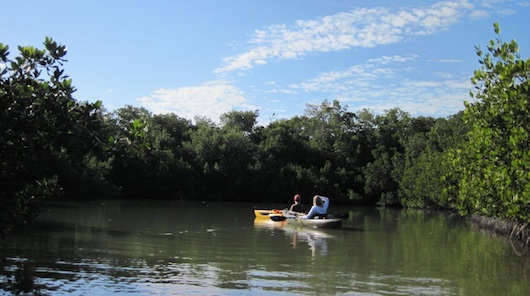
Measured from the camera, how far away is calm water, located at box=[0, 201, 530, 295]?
8.52 metres

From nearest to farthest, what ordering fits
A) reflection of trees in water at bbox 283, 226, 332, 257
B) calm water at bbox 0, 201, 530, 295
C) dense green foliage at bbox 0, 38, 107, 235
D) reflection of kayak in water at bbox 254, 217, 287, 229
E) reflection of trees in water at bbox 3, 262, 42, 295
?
dense green foliage at bbox 0, 38, 107, 235
reflection of trees in water at bbox 3, 262, 42, 295
calm water at bbox 0, 201, 530, 295
reflection of trees in water at bbox 283, 226, 332, 257
reflection of kayak in water at bbox 254, 217, 287, 229

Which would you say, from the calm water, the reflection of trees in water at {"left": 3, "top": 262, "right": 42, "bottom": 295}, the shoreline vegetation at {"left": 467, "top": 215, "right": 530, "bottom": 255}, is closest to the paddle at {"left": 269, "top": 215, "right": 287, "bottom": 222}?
the calm water

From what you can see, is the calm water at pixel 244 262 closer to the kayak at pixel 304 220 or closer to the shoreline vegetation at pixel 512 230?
the shoreline vegetation at pixel 512 230

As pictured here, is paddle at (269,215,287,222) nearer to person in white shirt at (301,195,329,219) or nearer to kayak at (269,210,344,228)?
kayak at (269,210,344,228)

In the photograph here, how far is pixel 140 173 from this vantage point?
134 feet

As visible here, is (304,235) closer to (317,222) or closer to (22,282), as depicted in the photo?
(317,222)

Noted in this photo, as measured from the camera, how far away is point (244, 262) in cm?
1121

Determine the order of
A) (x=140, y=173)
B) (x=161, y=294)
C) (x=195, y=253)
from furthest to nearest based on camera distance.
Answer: (x=140, y=173)
(x=195, y=253)
(x=161, y=294)

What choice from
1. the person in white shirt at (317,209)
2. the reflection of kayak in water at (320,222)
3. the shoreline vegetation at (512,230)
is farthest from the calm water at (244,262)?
the person in white shirt at (317,209)

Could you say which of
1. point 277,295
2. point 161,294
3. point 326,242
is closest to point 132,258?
point 161,294

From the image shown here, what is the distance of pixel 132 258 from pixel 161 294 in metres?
3.40

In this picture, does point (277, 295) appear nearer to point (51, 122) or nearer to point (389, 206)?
point (51, 122)

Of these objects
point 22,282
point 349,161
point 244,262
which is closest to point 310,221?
point 244,262

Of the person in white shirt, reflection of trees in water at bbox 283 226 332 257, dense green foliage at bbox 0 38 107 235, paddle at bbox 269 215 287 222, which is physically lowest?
reflection of trees in water at bbox 283 226 332 257
